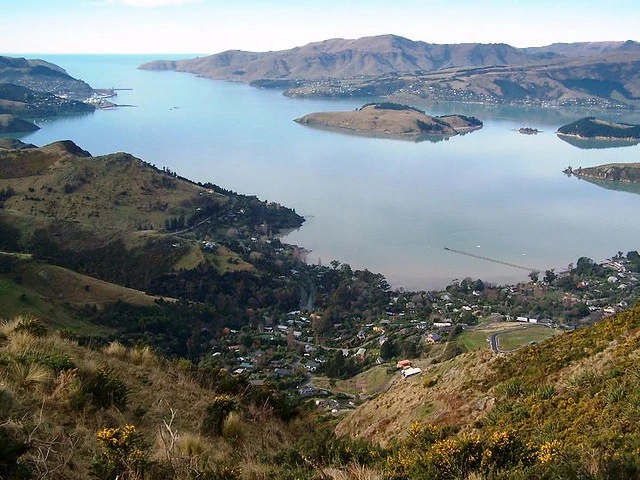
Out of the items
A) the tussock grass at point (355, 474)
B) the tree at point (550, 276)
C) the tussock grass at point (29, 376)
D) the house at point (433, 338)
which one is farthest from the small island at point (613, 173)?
the tussock grass at point (29, 376)

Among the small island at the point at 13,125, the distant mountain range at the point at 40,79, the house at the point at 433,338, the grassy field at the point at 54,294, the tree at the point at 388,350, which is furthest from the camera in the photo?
the distant mountain range at the point at 40,79

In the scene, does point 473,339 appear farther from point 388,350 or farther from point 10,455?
point 10,455

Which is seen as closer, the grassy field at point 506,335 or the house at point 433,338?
the grassy field at point 506,335

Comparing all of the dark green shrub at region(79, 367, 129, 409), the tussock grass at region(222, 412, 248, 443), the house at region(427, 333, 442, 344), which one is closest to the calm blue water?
the house at region(427, 333, 442, 344)

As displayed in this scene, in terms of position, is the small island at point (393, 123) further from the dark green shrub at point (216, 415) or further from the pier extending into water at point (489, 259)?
the dark green shrub at point (216, 415)

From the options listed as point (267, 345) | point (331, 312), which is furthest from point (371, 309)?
point (267, 345)
